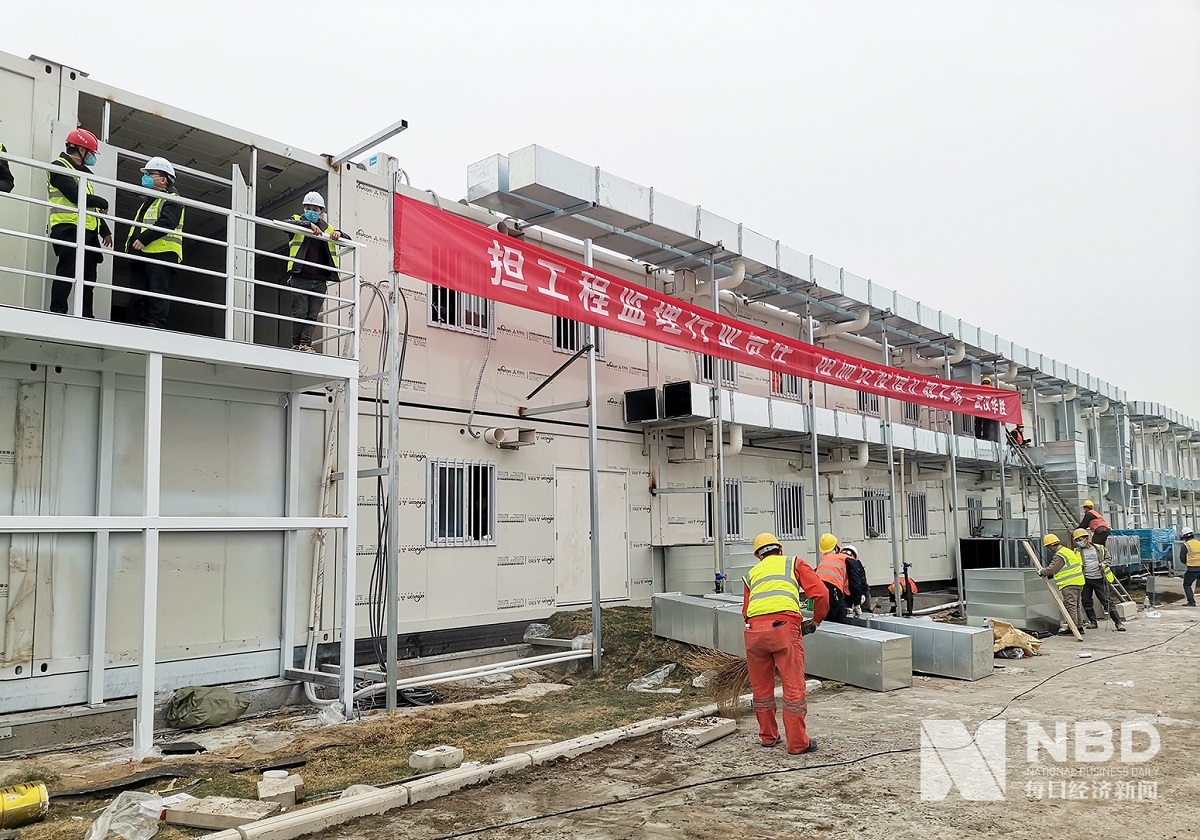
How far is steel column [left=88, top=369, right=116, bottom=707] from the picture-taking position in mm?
8430

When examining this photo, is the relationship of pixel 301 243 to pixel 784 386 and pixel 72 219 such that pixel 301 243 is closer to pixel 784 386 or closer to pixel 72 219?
→ pixel 72 219

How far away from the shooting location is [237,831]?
5.43 m

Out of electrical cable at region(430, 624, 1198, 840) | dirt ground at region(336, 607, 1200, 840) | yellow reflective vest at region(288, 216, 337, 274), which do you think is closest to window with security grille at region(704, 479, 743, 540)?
dirt ground at region(336, 607, 1200, 840)

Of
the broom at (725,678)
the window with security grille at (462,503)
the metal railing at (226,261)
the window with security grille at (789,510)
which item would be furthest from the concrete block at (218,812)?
the window with security grille at (789,510)

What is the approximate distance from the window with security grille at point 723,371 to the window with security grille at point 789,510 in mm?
2723

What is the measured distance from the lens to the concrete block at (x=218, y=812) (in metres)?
5.57

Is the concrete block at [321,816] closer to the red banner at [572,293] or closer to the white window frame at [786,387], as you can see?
the red banner at [572,293]

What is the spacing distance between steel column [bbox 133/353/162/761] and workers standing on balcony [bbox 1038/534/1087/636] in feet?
50.3

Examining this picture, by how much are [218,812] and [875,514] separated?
1942cm

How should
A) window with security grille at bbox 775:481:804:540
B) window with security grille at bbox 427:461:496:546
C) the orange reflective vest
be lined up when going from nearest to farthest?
the orange reflective vest, window with security grille at bbox 427:461:496:546, window with security grille at bbox 775:481:804:540

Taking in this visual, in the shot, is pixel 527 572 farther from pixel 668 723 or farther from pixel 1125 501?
pixel 1125 501

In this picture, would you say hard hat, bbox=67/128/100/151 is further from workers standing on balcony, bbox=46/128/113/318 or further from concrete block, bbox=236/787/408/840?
concrete block, bbox=236/787/408/840

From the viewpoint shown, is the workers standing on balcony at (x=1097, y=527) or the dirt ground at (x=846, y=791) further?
the workers standing on balcony at (x=1097, y=527)

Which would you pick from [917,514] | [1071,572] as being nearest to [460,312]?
[1071,572]
